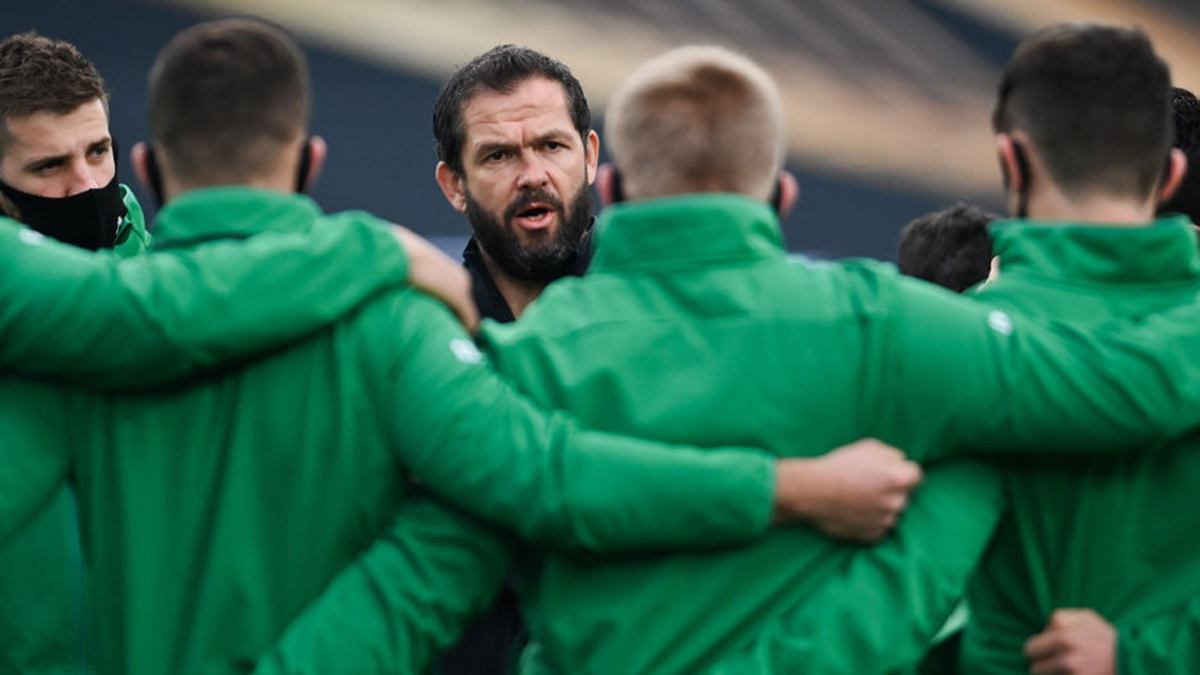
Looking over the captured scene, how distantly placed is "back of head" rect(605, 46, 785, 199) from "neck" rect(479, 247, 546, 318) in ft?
4.69

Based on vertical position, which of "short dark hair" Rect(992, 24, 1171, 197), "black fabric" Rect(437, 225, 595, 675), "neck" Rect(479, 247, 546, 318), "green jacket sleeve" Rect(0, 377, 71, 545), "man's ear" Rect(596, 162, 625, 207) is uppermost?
"short dark hair" Rect(992, 24, 1171, 197)

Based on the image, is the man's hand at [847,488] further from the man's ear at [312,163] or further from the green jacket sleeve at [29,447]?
the green jacket sleeve at [29,447]

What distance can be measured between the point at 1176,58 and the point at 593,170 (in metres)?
5.05

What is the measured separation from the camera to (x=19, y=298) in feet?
6.06

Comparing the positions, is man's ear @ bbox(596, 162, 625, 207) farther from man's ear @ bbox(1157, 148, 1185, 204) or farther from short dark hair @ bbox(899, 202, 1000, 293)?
short dark hair @ bbox(899, 202, 1000, 293)

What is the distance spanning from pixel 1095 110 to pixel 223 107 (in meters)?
1.04

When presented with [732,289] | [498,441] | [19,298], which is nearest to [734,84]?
[732,289]

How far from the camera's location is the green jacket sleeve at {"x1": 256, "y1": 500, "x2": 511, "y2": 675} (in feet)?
6.07

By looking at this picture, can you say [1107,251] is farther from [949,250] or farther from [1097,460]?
[949,250]

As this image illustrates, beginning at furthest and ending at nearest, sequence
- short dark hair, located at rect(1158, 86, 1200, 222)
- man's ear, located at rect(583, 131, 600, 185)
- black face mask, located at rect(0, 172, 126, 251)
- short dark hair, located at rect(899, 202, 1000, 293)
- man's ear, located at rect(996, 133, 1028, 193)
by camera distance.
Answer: man's ear, located at rect(583, 131, 600, 185) < black face mask, located at rect(0, 172, 126, 251) < short dark hair, located at rect(899, 202, 1000, 293) < short dark hair, located at rect(1158, 86, 1200, 222) < man's ear, located at rect(996, 133, 1028, 193)

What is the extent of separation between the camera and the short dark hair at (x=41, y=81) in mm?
3312

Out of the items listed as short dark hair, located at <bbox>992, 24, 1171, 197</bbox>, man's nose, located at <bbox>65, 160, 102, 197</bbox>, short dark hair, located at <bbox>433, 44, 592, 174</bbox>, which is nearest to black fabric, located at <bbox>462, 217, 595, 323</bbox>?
short dark hair, located at <bbox>433, 44, 592, 174</bbox>

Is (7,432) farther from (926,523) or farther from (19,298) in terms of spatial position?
(926,523)

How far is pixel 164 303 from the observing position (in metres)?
1.82
